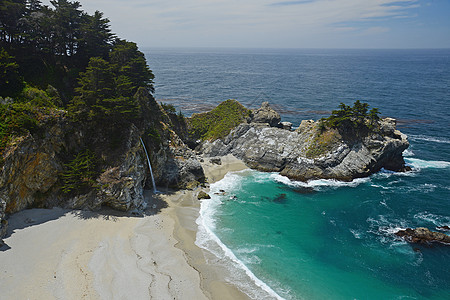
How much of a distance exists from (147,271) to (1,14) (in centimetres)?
3993

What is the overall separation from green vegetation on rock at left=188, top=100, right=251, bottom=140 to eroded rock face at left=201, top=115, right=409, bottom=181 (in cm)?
802

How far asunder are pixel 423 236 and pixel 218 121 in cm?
4636

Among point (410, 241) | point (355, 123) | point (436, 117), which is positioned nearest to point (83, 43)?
point (355, 123)

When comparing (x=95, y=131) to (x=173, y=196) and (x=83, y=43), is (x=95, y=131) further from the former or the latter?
(x=83, y=43)

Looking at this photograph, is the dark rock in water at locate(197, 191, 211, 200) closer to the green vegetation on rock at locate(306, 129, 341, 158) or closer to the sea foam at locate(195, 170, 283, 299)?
the sea foam at locate(195, 170, 283, 299)

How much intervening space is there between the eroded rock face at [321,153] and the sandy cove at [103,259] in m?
24.1

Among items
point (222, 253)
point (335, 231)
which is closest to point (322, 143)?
Result: point (335, 231)

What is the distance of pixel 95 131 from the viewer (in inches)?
1382

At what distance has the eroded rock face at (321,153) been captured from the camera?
4856 centimetres

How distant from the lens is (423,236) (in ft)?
105

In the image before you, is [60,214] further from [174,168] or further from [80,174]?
[174,168]

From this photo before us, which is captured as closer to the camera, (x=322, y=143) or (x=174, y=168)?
(x=174, y=168)

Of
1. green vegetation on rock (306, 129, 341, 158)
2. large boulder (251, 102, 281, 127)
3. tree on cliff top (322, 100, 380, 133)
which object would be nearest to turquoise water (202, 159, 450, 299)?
green vegetation on rock (306, 129, 341, 158)

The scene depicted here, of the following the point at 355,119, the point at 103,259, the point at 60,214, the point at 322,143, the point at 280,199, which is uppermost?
the point at 355,119
